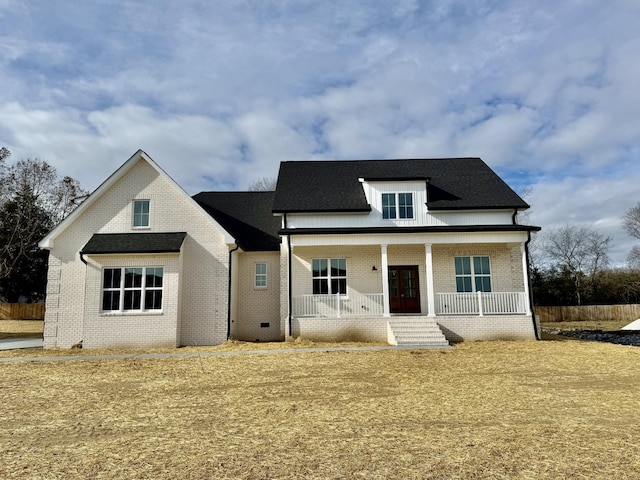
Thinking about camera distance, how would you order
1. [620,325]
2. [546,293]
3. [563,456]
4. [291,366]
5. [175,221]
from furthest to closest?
[546,293] → [620,325] → [175,221] → [291,366] → [563,456]

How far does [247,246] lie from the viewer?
18781 millimetres

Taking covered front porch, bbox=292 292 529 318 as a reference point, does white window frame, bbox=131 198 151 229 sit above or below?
above

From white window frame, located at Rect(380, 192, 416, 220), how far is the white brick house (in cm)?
5

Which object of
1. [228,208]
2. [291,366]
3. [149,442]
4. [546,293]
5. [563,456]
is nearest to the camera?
[563,456]

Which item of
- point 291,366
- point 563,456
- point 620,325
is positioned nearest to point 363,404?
point 563,456

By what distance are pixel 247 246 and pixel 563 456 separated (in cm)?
1515

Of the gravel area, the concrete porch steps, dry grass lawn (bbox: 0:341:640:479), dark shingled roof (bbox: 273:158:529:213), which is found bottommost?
the gravel area

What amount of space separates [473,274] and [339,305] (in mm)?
6101

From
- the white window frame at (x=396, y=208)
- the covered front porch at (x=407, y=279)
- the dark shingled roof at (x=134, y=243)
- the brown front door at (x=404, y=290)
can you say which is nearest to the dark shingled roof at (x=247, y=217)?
the covered front porch at (x=407, y=279)

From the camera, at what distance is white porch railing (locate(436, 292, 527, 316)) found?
55.6 feet

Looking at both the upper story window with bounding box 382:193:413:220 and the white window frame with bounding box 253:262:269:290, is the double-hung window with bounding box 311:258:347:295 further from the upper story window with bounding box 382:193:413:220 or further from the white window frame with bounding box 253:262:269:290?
the upper story window with bounding box 382:193:413:220

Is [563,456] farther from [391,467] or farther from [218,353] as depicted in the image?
[218,353]

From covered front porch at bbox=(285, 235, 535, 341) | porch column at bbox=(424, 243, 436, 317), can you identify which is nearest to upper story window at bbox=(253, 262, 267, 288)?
covered front porch at bbox=(285, 235, 535, 341)

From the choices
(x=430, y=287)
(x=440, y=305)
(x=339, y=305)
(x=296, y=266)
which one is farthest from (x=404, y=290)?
(x=296, y=266)
